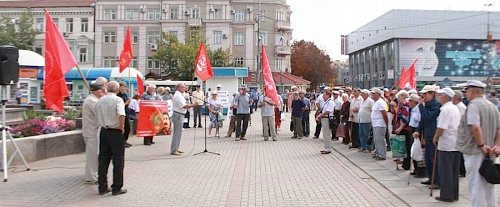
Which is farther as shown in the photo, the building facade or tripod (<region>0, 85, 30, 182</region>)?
the building facade

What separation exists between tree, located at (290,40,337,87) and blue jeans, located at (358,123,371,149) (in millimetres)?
64322

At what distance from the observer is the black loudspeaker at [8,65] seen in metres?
9.73

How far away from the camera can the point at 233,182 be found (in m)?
9.39

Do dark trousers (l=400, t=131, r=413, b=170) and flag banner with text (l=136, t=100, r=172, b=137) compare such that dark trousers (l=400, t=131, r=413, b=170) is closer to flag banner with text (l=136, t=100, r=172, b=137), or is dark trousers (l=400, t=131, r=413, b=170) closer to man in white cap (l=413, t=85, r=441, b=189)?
man in white cap (l=413, t=85, r=441, b=189)

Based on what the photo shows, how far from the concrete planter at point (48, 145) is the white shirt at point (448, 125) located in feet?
28.6

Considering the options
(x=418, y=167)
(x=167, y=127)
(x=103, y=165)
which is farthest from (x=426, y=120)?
(x=167, y=127)

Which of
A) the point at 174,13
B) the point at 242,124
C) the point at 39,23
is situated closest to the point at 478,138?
the point at 242,124

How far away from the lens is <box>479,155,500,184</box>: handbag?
6.25 metres

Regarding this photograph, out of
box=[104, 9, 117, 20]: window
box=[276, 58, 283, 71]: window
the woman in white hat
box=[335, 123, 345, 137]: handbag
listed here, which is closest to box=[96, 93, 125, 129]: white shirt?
box=[335, 123, 345, 137]: handbag

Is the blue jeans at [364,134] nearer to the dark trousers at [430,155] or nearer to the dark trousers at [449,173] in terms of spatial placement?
the dark trousers at [430,155]

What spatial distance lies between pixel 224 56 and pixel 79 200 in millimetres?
51456

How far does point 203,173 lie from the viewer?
1035 cm

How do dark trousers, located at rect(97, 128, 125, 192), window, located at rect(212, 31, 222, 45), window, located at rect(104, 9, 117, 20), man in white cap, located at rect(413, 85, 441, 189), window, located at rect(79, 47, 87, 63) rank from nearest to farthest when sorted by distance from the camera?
dark trousers, located at rect(97, 128, 125, 192)
man in white cap, located at rect(413, 85, 441, 189)
window, located at rect(212, 31, 222, 45)
window, located at rect(104, 9, 117, 20)
window, located at rect(79, 47, 87, 63)

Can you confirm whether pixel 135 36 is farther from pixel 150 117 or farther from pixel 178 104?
pixel 178 104
